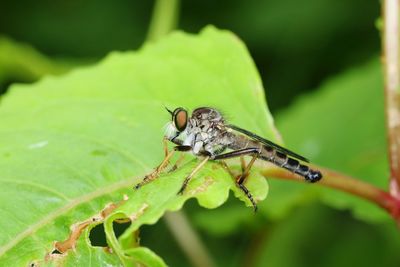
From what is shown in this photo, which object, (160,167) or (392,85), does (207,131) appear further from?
(392,85)

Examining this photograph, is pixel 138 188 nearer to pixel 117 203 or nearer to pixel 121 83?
pixel 117 203

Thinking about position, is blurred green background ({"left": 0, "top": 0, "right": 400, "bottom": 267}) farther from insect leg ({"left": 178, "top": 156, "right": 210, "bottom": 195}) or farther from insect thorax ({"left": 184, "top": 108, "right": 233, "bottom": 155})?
insect leg ({"left": 178, "top": 156, "right": 210, "bottom": 195})

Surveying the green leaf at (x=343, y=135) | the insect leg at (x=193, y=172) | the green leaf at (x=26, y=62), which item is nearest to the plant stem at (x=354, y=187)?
the insect leg at (x=193, y=172)

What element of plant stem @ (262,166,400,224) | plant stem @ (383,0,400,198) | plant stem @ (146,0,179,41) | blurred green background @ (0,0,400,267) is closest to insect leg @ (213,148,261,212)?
plant stem @ (262,166,400,224)

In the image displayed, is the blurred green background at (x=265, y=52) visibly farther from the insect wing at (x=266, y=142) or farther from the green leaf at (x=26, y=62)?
the insect wing at (x=266, y=142)

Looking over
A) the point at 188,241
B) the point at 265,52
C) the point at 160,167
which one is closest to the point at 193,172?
the point at 160,167

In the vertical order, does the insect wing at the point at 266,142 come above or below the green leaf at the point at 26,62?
above

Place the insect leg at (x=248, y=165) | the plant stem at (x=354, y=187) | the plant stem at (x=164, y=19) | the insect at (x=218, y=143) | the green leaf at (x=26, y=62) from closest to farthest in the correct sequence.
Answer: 1. the insect leg at (x=248, y=165)
2. the insect at (x=218, y=143)
3. the plant stem at (x=354, y=187)
4. the plant stem at (x=164, y=19)
5. the green leaf at (x=26, y=62)

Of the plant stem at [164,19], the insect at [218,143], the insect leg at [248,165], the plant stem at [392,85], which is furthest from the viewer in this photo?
the plant stem at [164,19]
